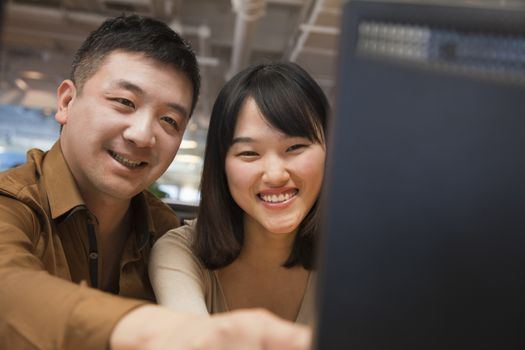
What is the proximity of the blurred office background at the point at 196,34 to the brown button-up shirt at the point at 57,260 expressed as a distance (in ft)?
10.7

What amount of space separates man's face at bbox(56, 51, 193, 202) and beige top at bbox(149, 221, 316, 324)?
17 centimetres

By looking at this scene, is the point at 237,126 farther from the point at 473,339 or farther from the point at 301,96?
the point at 473,339

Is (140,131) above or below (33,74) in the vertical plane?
above

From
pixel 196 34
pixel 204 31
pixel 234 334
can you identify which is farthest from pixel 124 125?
pixel 196 34

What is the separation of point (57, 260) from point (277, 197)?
20.8 inches

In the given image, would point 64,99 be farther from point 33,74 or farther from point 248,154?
point 33,74

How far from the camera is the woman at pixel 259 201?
131cm

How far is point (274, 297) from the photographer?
1.44 metres

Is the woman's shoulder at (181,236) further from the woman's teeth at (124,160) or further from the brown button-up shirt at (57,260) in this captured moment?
the woman's teeth at (124,160)

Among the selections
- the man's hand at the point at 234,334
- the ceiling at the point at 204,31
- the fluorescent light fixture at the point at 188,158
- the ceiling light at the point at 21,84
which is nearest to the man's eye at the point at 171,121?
the man's hand at the point at 234,334

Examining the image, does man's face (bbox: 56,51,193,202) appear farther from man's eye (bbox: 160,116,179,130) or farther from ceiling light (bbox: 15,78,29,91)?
ceiling light (bbox: 15,78,29,91)

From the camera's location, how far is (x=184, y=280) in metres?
1.16

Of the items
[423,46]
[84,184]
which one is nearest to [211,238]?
[84,184]

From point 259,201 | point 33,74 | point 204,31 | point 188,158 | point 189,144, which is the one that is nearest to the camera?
point 259,201
